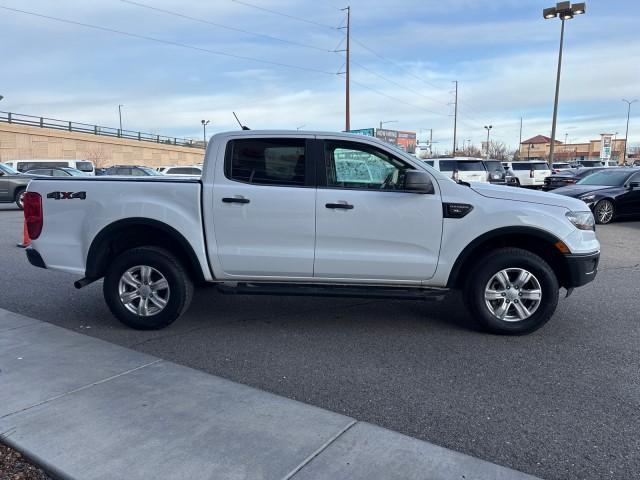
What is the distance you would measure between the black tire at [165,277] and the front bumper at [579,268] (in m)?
3.65

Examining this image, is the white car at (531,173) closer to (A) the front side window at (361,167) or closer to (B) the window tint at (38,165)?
(B) the window tint at (38,165)

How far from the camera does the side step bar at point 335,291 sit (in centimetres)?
499

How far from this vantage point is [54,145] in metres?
49.9

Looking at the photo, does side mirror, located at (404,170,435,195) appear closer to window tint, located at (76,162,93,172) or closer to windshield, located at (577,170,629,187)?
windshield, located at (577,170,629,187)

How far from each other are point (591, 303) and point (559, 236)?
1.86 meters

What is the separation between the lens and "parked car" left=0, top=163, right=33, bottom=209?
19.0 meters

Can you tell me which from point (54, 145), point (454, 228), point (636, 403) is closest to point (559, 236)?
point (454, 228)

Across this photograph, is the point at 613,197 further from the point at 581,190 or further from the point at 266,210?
the point at 266,210

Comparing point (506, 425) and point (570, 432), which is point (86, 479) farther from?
point (570, 432)

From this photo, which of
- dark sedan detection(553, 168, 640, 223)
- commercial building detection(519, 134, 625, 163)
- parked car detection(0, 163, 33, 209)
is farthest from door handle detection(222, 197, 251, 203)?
commercial building detection(519, 134, 625, 163)

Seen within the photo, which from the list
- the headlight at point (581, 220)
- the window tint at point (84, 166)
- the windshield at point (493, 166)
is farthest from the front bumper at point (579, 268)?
the window tint at point (84, 166)

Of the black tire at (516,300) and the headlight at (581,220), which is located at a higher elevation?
the headlight at (581,220)

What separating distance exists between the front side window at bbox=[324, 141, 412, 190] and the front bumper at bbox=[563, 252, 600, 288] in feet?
5.75

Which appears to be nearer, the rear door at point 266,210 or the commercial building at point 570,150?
the rear door at point 266,210
